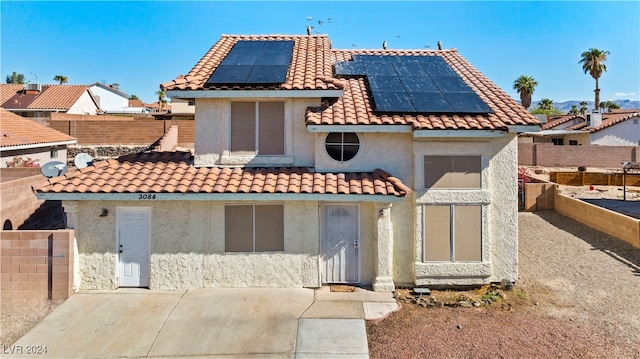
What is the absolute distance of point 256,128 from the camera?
1030 cm

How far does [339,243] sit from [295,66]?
19.7 ft

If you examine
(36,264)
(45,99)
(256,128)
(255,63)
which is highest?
(45,99)

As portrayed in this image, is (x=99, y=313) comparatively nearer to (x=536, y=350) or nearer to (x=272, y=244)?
(x=272, y=244)

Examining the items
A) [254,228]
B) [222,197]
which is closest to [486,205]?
[254,228]

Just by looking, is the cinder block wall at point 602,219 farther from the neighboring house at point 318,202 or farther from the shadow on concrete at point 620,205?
the neighboring house at point 318,202

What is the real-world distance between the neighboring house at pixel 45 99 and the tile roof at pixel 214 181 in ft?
121

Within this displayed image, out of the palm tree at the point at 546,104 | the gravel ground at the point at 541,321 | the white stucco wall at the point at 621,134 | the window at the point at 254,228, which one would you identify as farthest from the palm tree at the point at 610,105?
the window at the point at 254,228

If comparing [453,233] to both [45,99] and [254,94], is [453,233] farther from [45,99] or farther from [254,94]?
[45,99]

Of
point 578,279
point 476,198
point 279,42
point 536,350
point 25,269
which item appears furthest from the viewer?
point 279,42

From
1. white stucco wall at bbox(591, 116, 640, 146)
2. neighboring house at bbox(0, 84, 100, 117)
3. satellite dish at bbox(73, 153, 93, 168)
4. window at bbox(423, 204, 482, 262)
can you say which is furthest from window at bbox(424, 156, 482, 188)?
neighboring house at bbox(0, 84, 100, 117)

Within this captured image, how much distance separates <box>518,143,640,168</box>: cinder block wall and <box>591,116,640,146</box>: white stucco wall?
205 inches

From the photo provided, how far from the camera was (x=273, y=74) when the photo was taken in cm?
1042

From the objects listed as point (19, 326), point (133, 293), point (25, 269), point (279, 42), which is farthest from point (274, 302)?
point (279, 42)

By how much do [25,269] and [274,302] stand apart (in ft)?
20.3
